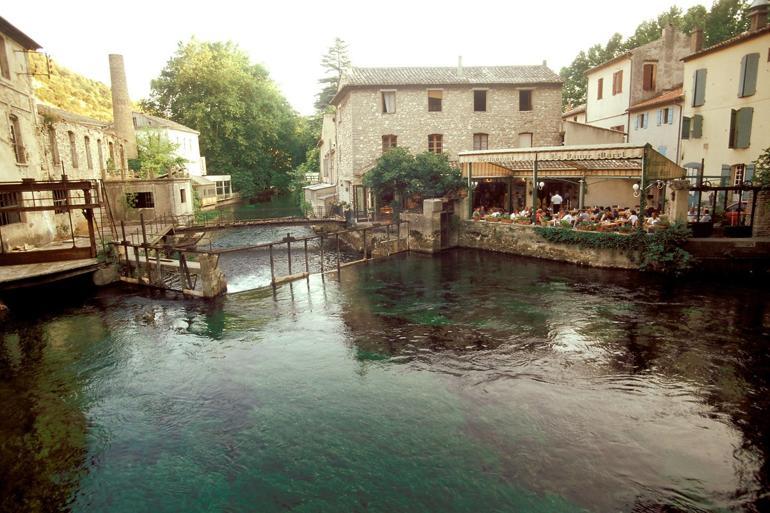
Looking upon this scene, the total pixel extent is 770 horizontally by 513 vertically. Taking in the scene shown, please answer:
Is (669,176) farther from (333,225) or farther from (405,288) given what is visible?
(333,225)

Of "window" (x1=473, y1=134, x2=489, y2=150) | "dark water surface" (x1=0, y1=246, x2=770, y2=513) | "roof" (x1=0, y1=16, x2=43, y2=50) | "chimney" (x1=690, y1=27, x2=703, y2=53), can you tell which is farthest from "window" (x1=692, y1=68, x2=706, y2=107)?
"roof" (x1=0, y1=16, x2=43, y2=50)

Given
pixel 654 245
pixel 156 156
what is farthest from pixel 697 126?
pixel 156 156

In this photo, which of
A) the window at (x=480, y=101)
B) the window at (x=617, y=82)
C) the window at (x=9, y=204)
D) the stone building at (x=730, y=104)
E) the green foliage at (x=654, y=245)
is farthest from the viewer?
the window at (x=480, y=101)

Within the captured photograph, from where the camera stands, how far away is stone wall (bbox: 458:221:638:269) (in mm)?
18328

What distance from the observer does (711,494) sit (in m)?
6.56

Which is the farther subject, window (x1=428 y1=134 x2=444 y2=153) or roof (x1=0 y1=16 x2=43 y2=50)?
window (x1=428 y1=134 x2=444 y2=153)

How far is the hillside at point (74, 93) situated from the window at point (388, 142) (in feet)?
165

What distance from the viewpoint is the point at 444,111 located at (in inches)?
1153

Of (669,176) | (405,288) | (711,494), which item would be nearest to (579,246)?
(669,176)

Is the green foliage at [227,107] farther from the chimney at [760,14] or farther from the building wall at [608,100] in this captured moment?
the chimney at [760,14]

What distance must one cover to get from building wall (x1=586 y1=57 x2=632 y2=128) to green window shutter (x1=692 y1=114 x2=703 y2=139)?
549 cm

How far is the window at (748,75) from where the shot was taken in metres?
19.7

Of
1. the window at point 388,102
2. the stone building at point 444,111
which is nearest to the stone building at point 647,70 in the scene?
the stone building at point 444,111

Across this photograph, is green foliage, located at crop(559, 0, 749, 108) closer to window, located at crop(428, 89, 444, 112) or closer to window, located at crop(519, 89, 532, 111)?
window, located at crop(519, 89, 532, 111)
